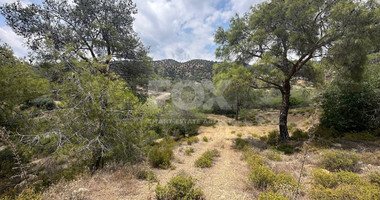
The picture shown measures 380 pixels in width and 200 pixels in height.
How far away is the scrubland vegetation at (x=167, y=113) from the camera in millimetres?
3194

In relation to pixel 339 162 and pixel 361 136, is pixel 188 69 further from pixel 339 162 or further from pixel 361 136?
pixel 339 162

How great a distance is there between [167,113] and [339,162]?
6042 millimetres

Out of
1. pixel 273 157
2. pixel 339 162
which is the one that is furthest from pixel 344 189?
pixel 273 157

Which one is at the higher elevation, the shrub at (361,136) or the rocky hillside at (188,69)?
the rocky hillside at (188,69)

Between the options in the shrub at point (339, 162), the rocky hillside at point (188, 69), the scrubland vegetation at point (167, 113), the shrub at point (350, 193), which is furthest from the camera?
the rocky hillside at point (188, 69)

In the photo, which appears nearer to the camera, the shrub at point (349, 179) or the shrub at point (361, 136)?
the shrub at point (349, 179)

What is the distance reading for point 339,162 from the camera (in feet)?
12.9

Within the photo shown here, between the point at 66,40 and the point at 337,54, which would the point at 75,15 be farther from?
the point at 337,54

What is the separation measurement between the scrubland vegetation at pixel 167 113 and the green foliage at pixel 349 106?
57 millimetres

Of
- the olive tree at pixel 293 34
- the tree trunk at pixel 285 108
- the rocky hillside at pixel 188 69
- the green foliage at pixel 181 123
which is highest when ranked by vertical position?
the rocky hillside at pixel 188 69

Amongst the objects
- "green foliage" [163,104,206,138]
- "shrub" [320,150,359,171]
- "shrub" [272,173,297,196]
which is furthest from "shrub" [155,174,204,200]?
"green foliage" [163,104,206,138]

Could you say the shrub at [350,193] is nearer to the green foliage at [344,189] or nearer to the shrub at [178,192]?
the green foliage at [344,189]

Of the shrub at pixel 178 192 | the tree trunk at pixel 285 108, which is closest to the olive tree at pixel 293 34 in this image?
the tree trunk at pixel 285 108

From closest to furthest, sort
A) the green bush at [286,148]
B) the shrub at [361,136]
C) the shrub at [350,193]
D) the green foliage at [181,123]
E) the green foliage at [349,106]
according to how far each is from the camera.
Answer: the shrub at [350,193], the green bush at [286,148], the shrub at [361,136], the green foliage at [349,106], the green foliage at [181,123]
